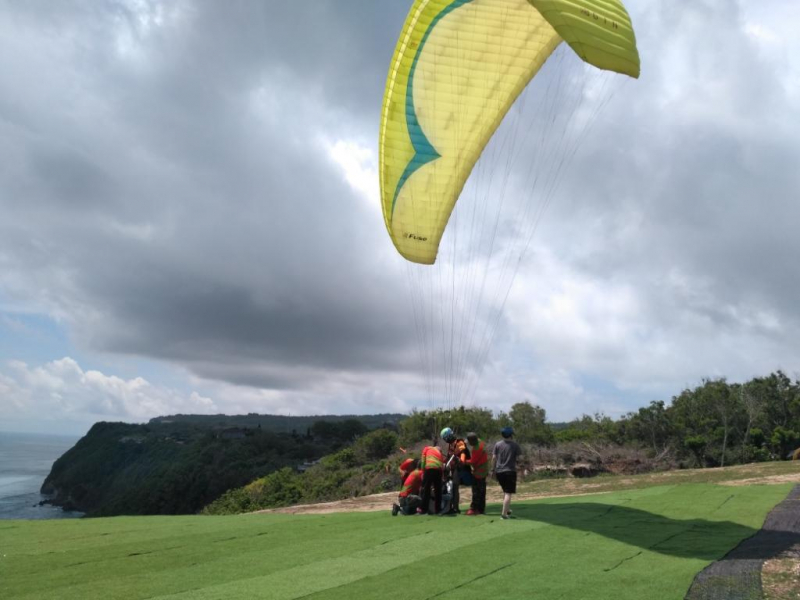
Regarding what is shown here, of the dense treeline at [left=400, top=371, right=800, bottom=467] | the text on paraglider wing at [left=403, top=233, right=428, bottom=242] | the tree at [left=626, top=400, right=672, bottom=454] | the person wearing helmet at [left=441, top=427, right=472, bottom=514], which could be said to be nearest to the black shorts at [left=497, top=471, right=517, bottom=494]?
the person wearing helmet at [left=441, top=427, right=472, bottom=514]

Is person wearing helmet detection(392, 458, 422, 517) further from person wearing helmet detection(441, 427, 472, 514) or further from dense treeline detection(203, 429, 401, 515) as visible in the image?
dense treeline detection(203, 429, 401, 515)

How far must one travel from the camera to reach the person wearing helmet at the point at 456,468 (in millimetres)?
9180

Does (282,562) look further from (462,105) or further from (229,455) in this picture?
(229,455)

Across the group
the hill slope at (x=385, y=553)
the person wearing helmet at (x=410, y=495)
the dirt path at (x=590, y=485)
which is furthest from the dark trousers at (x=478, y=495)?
the dirt path at (x=590, y=485)

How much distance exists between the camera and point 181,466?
67500 mm

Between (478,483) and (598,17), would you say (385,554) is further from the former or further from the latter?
(598,17)

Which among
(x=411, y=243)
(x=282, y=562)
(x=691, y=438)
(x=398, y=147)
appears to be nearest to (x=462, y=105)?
(x=398, y=147)

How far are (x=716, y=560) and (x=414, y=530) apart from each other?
343 cm

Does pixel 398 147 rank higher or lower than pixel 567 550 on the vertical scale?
higher

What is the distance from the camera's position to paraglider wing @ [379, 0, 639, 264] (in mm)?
9258

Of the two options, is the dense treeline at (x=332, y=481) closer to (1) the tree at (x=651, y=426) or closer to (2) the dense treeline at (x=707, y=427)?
(2) the dense treeline at (x=707, y=427)

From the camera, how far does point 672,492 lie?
419 inches

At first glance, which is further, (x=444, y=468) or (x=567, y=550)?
(x=444, y=468)

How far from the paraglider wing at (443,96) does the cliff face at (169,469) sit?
168ft
